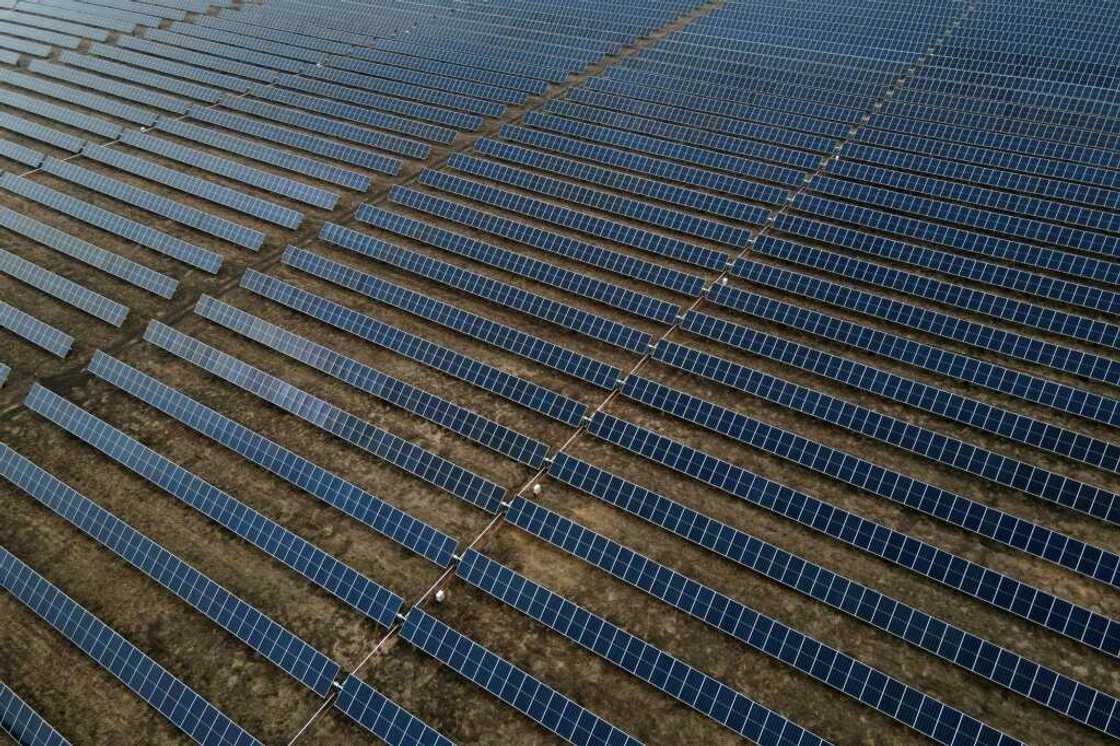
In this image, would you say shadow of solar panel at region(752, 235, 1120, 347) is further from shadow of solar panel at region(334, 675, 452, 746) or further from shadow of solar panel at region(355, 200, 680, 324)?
shadow of solar panel at region(334, 675, 452, 746)

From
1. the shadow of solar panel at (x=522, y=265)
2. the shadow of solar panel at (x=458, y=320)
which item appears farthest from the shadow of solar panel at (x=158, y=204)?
the shadow of solar panel at (x=522, y=265)

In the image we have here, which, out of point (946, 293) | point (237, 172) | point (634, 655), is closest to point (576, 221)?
point (946, 293)

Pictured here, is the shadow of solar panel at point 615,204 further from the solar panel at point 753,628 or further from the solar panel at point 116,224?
the solar panel at point 753,628

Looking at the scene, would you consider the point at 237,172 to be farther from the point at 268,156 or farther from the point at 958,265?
the point at 958,265

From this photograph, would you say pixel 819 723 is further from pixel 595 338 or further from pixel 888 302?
pixel 888 302

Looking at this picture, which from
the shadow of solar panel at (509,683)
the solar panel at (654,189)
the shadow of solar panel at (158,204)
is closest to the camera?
the shadow of solar panel at (509,683)

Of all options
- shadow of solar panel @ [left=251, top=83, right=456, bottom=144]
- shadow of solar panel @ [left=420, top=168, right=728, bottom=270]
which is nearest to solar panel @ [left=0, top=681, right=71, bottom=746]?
shadow of solar panel @ [left=420, top=168, right=728, bottom=270]
